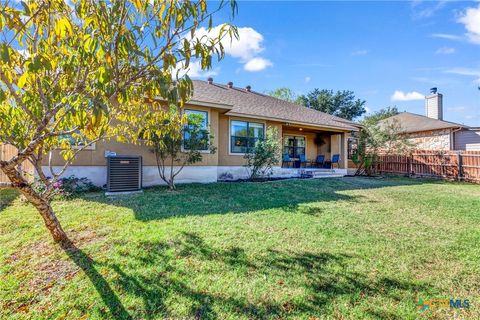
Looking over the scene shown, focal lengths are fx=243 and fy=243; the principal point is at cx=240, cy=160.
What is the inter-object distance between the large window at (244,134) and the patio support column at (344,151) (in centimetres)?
660

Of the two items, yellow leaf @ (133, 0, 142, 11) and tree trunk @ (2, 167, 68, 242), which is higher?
yellow leaf @ (133, 0, 142, 11)

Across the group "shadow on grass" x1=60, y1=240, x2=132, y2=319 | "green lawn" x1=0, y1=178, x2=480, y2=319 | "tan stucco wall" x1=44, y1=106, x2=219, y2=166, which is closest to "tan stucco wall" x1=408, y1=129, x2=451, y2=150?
"green lawn" x1=0, y1=178, x2=480, y2=319

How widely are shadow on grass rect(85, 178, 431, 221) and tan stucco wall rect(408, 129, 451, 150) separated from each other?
549 inches

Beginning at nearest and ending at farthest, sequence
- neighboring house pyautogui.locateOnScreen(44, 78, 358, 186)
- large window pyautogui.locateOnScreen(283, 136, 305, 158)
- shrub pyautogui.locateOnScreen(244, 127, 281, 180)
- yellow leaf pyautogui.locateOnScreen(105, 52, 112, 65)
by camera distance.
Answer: yellow leaf pyautogui.locateOnScreen(105, 52, 112, 65) → neighboring house pyautogui.locateOnScreen(44, 78, 358, 186) → shrub pyautogui.locateOnScreen(244, 127, 281, 180) → large window pyautogui.locateOnScreen(283, 136, 305, 158)

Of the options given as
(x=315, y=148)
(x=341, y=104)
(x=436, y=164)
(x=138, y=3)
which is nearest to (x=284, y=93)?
(x=341, y=104)

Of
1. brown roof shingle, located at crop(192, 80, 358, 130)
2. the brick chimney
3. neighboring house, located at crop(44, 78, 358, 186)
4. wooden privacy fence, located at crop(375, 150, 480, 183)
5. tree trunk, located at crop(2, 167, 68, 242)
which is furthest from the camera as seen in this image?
the brick chimney

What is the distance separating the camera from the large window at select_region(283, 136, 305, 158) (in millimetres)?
16328

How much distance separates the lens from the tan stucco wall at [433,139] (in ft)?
59.3

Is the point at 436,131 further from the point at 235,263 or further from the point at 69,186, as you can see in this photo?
the point at 69,186

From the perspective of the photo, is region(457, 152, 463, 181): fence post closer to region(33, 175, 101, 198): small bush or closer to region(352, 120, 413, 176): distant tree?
region(352, 120, 413, 176): distant tree

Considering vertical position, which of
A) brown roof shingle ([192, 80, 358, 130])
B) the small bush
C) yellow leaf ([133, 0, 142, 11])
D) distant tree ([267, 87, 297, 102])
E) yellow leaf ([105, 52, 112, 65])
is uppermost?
distant tree ([267, 87, 297, 102])

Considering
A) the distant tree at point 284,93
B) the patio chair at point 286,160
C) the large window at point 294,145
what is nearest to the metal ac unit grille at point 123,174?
the patio chair at point 286,160

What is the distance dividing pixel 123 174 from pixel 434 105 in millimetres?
24921

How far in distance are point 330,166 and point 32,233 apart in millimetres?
15705
